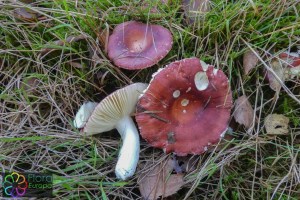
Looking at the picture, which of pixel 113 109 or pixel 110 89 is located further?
pixel 110 89

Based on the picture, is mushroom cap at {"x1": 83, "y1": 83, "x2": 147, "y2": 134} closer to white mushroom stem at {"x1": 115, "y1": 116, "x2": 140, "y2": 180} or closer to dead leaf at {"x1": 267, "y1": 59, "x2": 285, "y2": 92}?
white mushroom stem at {"x1": 115, "y1": 116, "x2": 140, "y2": 180}

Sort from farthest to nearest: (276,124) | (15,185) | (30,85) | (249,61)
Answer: (30,85), (249,61), (276,124), (15,185)

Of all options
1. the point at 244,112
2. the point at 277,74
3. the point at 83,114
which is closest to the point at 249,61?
the point at 277,74

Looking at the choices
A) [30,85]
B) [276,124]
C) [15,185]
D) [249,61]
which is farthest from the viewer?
[30,85]

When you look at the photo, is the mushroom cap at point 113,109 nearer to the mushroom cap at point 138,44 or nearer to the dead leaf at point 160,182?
the mushroom cap at point 138,44

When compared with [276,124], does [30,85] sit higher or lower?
higher

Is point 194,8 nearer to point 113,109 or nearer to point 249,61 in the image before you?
point 249,61

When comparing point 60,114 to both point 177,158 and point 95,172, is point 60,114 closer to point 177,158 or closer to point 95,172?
point 95,172
